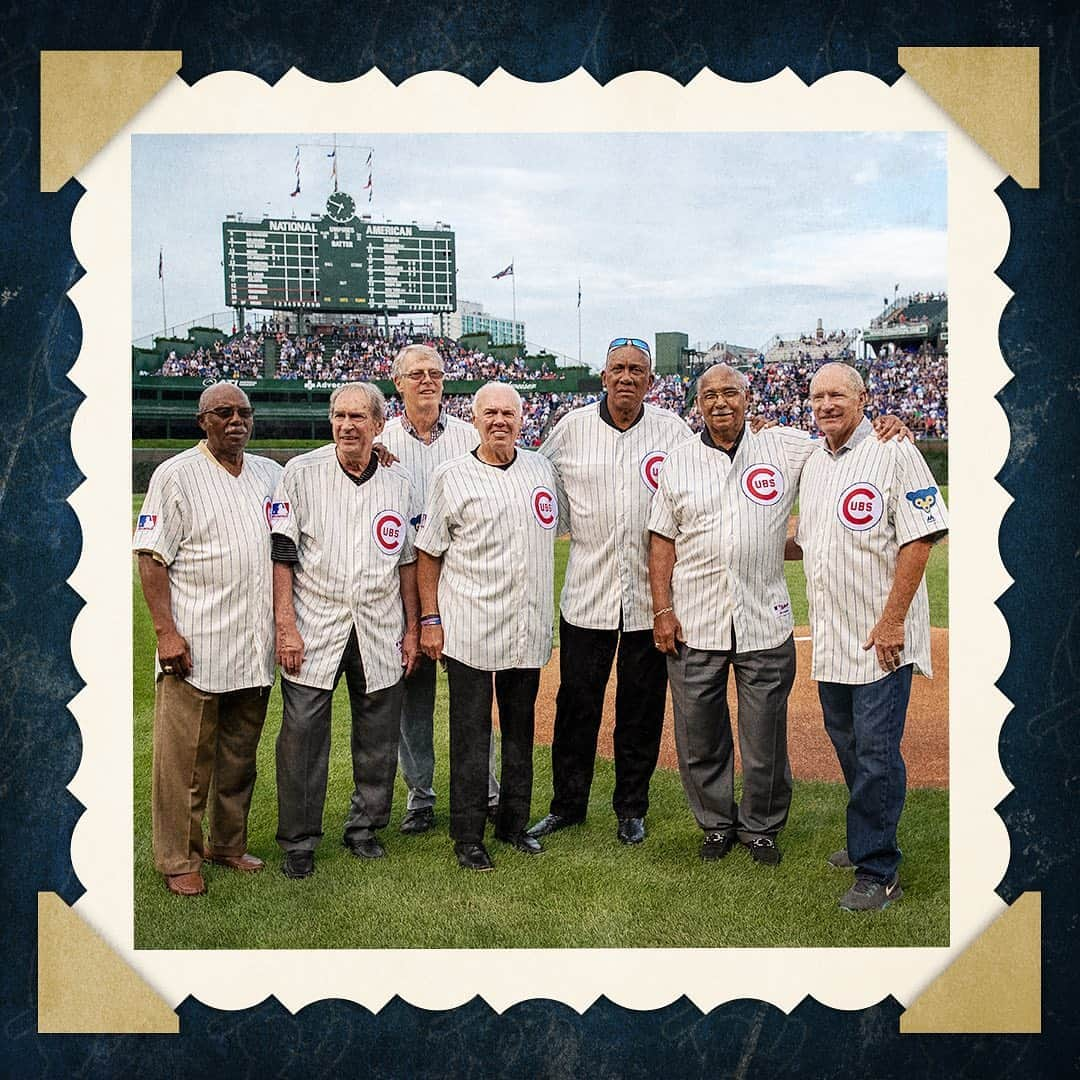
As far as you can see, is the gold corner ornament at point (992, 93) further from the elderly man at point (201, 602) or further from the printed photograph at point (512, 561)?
the elderly man at point (201, 602)

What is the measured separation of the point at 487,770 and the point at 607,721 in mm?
1618

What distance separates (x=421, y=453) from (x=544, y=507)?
0.48m

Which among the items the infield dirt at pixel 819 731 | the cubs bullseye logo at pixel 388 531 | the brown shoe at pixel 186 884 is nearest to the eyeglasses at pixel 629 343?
the cubs bullseye logo at pixel 388 531

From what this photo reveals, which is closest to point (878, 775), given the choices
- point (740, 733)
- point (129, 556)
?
point (740, 733)

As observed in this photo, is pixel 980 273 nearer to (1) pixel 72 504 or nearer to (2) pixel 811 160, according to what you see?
(2) pixel 811 160

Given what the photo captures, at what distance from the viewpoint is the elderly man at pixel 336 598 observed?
317 centimetres

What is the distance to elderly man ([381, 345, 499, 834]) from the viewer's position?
3.39 meters

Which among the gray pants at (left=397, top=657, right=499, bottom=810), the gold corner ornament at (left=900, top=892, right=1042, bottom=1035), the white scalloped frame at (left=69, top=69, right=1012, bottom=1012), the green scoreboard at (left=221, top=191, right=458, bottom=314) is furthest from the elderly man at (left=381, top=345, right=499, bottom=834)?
the gold corner ornament at (left=900, top=892, right=1042, bottom=1035)

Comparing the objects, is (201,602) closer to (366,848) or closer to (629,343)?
(366,848)

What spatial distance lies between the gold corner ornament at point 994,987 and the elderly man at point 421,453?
143 centimetres

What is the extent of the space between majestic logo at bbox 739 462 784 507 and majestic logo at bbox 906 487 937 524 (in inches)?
14.6

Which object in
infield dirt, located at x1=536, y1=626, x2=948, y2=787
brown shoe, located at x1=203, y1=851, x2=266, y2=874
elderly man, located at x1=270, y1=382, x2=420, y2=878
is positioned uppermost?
elderly man, located at x1=270, y1=382, x2=420, y2=878

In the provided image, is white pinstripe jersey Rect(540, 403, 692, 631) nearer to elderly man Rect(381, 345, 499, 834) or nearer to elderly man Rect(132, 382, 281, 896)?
elderly man Rect(381, 345, 499, 834)

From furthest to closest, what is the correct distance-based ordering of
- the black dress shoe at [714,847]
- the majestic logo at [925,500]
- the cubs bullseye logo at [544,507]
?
the black dress shoe at [714,847] < the cubs bullseye logo at [544,507] < the majestic logo at [925,500]
